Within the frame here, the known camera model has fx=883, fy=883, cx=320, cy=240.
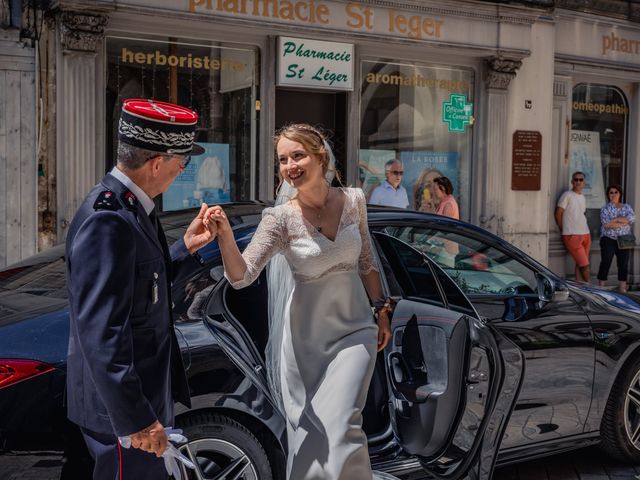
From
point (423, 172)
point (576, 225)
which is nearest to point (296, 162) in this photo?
point (423, 172)

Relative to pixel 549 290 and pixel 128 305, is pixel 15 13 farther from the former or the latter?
pixel 128 305

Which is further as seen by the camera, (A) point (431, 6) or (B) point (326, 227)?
(A) point (431, 6)

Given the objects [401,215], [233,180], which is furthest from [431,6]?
[401,215]

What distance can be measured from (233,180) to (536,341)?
20.1 feet

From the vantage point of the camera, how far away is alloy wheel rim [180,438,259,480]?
3.52 meters

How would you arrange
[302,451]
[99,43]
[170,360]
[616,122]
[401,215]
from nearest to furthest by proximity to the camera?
1. [170,360]
2. [302,451]
3. [401,215]
4. [99,43]
5. [616,122]

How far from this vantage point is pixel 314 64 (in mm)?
10398

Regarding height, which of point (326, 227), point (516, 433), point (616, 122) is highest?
point (616, 122)

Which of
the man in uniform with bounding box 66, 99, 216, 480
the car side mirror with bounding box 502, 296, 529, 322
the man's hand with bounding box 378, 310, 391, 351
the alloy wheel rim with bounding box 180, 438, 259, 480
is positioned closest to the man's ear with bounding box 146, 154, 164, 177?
the man in uniform with bounding box 66, 99, 216, 480

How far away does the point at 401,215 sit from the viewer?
4.54 meters

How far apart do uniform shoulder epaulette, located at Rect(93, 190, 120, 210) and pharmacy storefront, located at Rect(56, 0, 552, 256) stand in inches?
262

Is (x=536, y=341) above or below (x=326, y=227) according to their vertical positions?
below

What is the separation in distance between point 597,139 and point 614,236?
183cm

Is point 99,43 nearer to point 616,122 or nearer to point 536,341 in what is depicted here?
point 536,341
